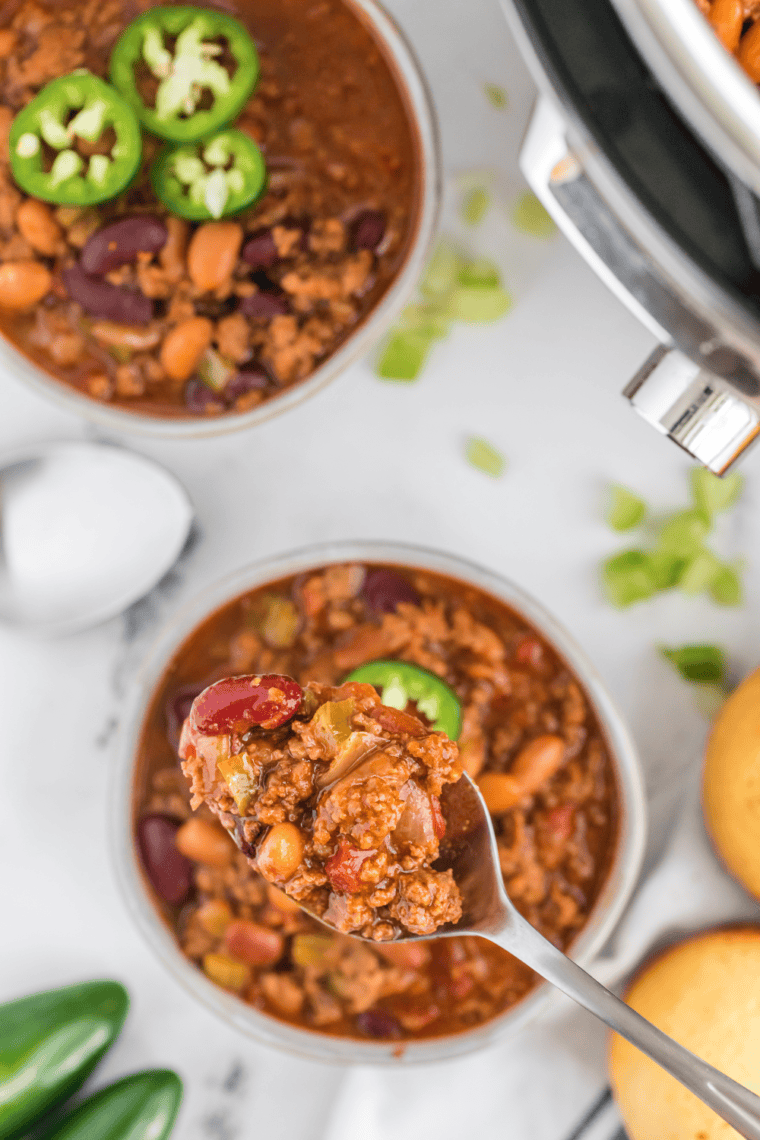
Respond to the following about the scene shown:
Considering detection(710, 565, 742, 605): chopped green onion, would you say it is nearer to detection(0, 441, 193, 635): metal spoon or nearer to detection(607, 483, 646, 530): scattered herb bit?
detection(607, 483, 646, 530): scattered herb bit

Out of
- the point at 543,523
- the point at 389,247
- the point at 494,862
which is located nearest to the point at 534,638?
the point at 543,523

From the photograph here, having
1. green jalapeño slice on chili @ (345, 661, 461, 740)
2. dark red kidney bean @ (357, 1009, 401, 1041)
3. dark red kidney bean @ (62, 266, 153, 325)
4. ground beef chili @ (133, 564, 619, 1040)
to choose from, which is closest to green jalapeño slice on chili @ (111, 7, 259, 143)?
dark red kidney bean @ (62, 266, 153, 325)

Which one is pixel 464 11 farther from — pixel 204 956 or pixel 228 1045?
pixel 228 1045

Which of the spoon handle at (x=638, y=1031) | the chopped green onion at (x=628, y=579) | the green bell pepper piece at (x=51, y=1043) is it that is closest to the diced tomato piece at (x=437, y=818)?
the spoon handle at (x=638, y=1031)

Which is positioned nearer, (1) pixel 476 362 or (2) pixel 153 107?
(2) pixel 153 107

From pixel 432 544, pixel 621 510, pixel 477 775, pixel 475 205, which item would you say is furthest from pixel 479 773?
pixel 475 205

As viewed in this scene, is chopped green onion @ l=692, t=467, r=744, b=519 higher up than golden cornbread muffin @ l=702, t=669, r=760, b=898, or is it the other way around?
chopped green onion @ l=692, t=467, r=744, b=519

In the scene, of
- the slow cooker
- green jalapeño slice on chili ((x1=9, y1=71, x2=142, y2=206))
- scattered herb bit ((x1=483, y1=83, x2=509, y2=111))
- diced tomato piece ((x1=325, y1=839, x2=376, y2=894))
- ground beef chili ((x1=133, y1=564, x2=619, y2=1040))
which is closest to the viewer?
the slow cooker

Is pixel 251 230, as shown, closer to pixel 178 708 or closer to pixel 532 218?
pixel 532 218
